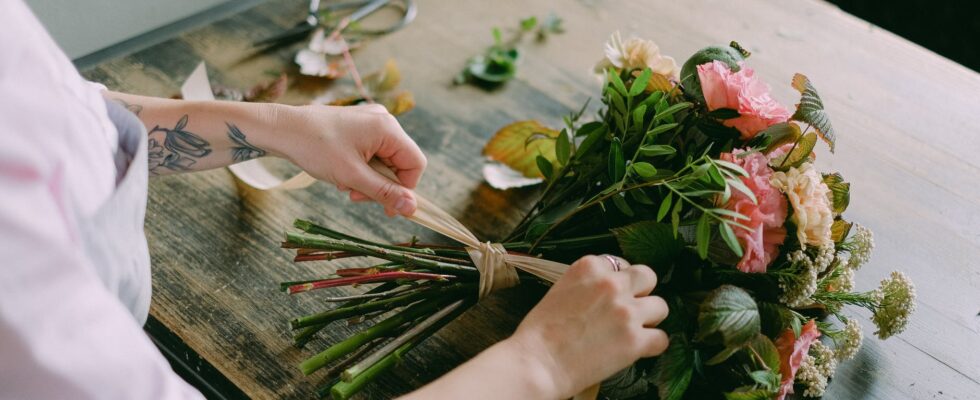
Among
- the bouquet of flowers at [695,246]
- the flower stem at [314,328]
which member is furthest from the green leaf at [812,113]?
the flower stem at [314,328]

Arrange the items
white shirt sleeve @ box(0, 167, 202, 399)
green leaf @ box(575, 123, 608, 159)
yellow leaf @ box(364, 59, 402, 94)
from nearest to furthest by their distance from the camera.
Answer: white shirt sleeve @ box(0, 167, 202, 399) < green leaf @ box(575, 123, 608, 159) < yellow leaf @ box(364, 59, 402, 94)

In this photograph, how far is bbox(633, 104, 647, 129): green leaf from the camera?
787mm

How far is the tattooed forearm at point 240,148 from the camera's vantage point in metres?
0.84

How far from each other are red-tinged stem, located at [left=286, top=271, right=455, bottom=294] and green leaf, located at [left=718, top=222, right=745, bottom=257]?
0.32 m

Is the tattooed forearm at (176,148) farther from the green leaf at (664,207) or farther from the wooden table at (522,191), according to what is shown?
the green leaf at (664,207)

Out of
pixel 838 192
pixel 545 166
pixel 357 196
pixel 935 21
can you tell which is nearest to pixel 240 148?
pixel 357 196

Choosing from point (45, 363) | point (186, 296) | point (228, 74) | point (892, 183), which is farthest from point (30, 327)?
point (892, 183)

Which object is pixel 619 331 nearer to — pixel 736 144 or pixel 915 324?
pixel 736 144

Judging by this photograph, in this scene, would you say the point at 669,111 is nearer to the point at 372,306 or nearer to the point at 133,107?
the point at 372,306

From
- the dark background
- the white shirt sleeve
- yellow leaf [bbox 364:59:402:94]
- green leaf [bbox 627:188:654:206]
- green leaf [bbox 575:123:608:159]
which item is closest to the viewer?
the white shirt sleeve

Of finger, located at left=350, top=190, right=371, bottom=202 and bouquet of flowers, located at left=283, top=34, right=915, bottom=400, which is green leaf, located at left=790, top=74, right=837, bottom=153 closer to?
bouquet of flowers, located at left=283, top=34, right=915, bottom=400

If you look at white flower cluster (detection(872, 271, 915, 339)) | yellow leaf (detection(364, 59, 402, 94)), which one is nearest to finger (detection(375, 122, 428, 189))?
yellow leaf (detection(364, 59, 402, 94))

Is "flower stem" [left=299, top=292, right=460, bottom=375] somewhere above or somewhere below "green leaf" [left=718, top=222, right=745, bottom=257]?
below

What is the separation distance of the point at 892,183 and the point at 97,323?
3.38 feet
